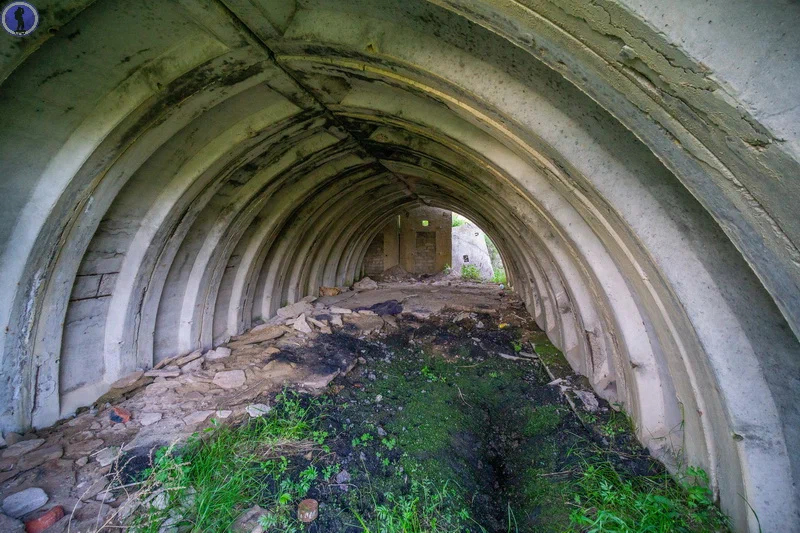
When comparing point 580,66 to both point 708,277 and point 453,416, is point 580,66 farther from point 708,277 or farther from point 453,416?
point 453,416

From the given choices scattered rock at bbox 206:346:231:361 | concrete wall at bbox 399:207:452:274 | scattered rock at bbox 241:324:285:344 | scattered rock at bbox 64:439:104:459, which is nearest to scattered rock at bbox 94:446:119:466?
scattered rock at bbox 64:439:104:459

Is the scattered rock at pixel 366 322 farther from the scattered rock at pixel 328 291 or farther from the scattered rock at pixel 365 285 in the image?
the scattered rock at pixel 365 285

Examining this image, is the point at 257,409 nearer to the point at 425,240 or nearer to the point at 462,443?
the point at 462,443

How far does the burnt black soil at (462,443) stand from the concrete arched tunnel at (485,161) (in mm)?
624

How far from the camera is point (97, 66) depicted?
106 inches

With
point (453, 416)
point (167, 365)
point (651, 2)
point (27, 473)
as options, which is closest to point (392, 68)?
point (651, 2)

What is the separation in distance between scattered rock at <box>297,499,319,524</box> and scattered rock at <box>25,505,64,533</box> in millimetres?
1565

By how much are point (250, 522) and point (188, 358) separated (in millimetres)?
3326

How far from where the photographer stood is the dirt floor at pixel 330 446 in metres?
2.58

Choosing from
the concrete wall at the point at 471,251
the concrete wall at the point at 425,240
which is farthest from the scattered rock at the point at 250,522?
the concrete wall at the point at 471,251

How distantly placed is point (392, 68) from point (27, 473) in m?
4.09

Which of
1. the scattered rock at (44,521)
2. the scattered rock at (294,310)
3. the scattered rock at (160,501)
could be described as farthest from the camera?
the scattered rock at (294,310)

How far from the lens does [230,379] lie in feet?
15.4

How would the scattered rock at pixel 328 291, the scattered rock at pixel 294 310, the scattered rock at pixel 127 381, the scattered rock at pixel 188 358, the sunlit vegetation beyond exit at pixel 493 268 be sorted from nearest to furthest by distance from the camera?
1. the scattered rock at pixel 127 381
2. the scattered rock at pixel 188 358
3. the scattered rock at pixel 294 310
4. the scattered rock at pixel 328 291
5. the sunlit vegetation beyond exit at pixel 493 268
